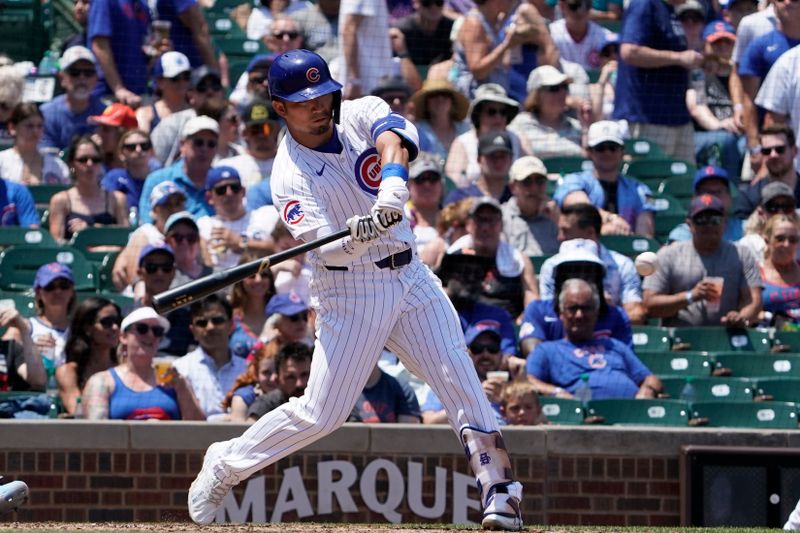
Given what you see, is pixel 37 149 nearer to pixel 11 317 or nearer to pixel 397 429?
pixel 11 317

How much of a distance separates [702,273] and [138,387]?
10.5 feet

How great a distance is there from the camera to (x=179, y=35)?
1086 centimetres

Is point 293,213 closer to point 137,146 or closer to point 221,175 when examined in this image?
point 221,175

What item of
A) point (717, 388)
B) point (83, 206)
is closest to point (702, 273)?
point (717, 388)

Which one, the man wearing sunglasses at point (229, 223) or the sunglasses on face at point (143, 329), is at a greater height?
the man wearing sunglasses at point (229, 223)

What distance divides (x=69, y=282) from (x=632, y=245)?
3249 millimetres

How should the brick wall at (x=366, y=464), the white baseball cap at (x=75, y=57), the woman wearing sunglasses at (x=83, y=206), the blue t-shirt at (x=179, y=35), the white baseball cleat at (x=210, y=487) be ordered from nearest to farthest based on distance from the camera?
the white baseball cleat at (x=210, y=487) → the brick wall at (x=366, y=464) → the woman wearing sunglasses at (x=83, y=206) → the white baseball cap at (x=75, y=57) → the blue t-shirt at (x=179, y=35)

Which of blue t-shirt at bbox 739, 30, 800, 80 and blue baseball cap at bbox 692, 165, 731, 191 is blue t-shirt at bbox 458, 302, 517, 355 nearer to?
blue baseball cap at bbox 692, 165, 731, 191

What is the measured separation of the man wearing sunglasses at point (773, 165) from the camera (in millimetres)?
9242

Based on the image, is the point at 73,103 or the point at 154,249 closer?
the point at 154,249

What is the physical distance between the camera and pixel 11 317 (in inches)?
292

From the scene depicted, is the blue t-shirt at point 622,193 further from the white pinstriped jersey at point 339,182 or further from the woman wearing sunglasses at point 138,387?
the white pinstriped jersey at point 339,182

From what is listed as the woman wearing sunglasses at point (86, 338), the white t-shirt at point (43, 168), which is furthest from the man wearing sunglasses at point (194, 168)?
the woman wearing sunglasses at point (86, 338)

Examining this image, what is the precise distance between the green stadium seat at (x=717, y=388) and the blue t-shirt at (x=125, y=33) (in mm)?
4659
